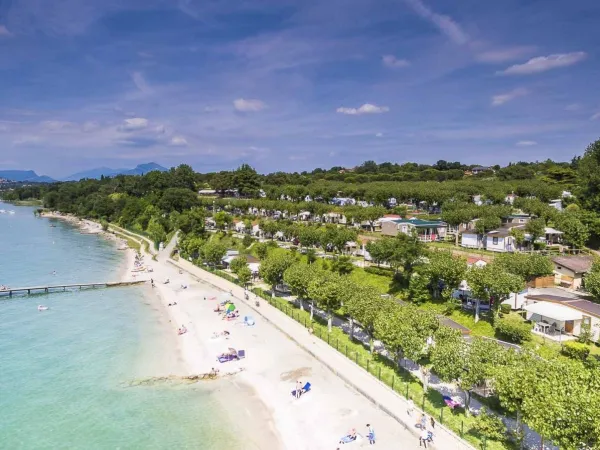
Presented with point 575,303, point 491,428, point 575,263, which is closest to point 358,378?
point 491,428

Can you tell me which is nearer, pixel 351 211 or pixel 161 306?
pixel 161 306

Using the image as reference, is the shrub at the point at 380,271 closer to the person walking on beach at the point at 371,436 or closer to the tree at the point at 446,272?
the tree at the point at 446,272

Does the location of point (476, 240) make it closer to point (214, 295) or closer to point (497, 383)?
point (214, 295)

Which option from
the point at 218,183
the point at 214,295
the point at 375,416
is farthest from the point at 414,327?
the point at 218,183

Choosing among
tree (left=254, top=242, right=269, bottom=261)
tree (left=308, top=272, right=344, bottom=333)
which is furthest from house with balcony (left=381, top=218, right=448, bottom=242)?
tree (left=308, top=272, right=344, bottom=333)

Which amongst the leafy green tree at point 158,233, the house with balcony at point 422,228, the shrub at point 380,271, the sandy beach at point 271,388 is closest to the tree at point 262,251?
the sandy beach at point 271,388

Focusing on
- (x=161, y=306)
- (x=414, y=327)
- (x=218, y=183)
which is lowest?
(x=161, y=306)

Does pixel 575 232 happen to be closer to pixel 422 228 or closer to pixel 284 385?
pixel 422 228
